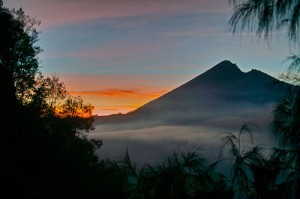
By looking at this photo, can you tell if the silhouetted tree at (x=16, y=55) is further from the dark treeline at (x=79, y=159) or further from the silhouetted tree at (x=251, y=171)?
the silhouetted tree at (x=251, y=171)

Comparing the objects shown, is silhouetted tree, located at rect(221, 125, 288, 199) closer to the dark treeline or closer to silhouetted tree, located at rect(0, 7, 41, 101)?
the dark treeline

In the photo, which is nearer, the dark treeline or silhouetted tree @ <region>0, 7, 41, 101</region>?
the dark treeline

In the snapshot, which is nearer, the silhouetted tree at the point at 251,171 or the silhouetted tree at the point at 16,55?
the silhouetted tree at the point at 251,171

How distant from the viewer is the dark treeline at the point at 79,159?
10.5 metres

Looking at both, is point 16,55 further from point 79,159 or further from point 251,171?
point 251,171

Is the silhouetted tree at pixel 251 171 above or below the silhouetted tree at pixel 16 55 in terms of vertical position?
below

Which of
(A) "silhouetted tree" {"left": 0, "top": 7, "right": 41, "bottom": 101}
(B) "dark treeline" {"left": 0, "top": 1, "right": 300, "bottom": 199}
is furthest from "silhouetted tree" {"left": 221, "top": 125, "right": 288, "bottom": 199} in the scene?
(A) "silhouetted tree" {"left": 0, "top": 7, "right": 41, "bottom": 101}

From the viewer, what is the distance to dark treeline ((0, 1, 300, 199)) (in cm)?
1054

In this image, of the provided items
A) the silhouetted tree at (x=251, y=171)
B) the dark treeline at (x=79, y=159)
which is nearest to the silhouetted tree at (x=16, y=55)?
the dark treeline at (x=79, y=159)

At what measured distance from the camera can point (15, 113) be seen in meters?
23.5

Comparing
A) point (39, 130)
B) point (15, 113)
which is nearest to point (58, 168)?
point (39, 130)

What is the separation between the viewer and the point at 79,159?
32.7 meters

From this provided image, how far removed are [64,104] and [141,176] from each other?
2818 centimetres

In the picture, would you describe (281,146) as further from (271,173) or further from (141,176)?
(141,176)
